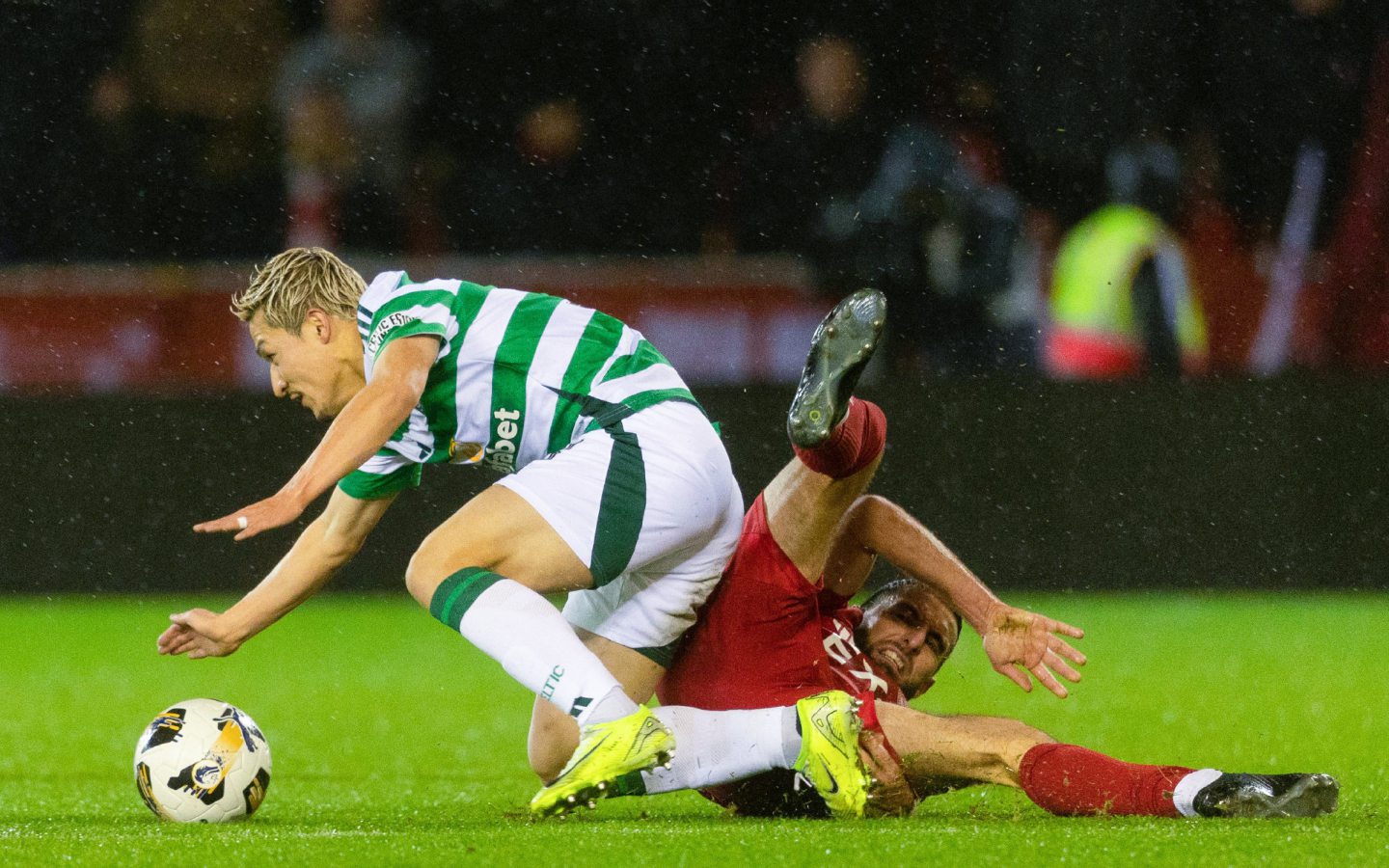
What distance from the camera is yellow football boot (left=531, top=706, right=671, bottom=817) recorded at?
3.29 m

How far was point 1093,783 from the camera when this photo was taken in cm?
354

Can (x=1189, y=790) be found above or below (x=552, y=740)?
above

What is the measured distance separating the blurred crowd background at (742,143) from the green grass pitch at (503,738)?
1.59m

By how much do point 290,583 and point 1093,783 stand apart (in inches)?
66.2

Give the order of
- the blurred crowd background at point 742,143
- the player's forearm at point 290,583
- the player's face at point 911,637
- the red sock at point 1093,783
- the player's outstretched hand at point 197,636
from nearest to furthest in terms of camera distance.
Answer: the red sock at point 1093,783, the player's outstretched hand at point 197,636, the player's forearm at point 290,583, the player's face at point 911,637, the blurred crowd background at point 742,143

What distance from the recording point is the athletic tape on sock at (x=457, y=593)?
3.48 metres

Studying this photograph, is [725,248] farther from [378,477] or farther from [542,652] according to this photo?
[542,652]

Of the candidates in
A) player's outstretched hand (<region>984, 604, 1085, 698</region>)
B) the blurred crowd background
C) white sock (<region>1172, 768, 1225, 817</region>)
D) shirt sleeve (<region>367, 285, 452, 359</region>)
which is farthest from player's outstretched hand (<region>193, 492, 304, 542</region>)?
the blurred crowd background

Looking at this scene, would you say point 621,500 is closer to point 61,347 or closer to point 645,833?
point 645,833

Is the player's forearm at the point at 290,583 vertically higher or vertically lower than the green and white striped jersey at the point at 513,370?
lower

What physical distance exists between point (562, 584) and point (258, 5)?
6809mm

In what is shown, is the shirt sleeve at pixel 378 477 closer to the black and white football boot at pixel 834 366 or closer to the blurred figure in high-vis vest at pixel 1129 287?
the black and white football boot at pixel 834 366

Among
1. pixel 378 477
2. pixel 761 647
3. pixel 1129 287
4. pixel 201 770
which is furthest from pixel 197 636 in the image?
pixel 1129 287

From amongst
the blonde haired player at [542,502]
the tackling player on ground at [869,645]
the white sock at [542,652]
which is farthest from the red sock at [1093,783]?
the white sock at [542,652]
